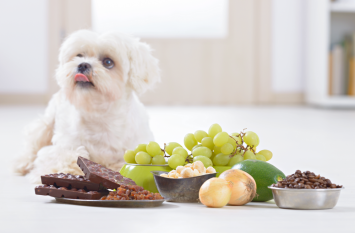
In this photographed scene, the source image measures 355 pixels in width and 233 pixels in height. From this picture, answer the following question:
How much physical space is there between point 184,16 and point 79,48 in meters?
4.40

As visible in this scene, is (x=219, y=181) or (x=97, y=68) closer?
(x=219, y=181)

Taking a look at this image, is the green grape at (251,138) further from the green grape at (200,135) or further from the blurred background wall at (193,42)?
the blurred background wall at (193,42)

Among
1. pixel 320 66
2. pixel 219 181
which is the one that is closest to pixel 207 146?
pixel 219 181

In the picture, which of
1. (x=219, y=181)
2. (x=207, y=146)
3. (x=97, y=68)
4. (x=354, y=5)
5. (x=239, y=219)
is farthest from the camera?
(x=354, y=5)

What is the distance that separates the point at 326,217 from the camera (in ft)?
3.63

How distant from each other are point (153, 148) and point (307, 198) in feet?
1.55

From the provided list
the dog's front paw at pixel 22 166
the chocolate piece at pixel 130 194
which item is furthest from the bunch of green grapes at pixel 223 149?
the dog's front paw at pixel 22 166

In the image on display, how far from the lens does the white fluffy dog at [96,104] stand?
178 centimetres

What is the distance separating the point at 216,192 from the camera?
3.94 ft

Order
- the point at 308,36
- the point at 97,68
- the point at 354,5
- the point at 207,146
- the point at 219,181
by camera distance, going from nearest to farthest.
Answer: the point at 219,181, the point at 207,146, the point at 97,68, the point at 354,5, the point at 308,36

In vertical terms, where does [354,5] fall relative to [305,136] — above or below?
above

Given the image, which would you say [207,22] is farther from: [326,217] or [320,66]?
[326,217]

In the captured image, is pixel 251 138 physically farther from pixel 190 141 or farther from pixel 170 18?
pixel 170 18

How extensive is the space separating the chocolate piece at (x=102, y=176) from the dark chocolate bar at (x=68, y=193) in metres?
0.03
